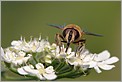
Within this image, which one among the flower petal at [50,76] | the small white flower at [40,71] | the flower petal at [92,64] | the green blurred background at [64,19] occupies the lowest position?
the flower petal at [50,76]

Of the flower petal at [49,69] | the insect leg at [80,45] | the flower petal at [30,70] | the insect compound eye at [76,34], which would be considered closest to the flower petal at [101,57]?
the insect leg at [80,45]

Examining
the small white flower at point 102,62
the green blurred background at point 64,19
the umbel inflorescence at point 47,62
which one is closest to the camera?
the umbel inflorescence at point 47,62

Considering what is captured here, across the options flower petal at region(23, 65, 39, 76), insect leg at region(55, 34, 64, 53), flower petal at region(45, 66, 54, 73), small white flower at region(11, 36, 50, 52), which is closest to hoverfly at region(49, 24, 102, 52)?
insect leg at region(55, 34, 64, 53)

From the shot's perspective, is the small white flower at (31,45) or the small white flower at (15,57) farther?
the small white flower at (31,45)

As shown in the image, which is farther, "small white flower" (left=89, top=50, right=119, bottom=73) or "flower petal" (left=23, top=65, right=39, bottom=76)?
"small white flower" (left=89, top=50, right=119, bottom=73)

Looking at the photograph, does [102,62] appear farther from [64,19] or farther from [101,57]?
[64,19]

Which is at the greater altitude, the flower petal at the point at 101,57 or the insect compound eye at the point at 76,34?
the insect compound eye at the point at 76,34

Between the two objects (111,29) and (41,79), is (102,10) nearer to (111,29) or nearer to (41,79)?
(111,29)

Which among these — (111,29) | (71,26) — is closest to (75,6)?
(111,29)

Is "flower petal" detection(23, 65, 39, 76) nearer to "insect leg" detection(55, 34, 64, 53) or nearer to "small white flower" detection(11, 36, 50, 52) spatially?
"small white flower" detection(11, 36, 50, 52)

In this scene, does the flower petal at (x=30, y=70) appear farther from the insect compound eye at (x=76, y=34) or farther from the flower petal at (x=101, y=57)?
the flower petal at (x=101, y=57)

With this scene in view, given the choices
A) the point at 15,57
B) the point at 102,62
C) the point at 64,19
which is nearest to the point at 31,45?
the point at 15,57
